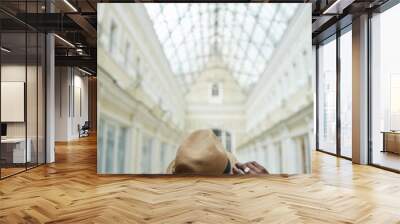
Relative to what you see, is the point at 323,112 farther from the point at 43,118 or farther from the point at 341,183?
the point at 43,118

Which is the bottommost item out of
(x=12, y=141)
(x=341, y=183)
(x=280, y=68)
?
(x=341, y=183)

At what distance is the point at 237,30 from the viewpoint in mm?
6492

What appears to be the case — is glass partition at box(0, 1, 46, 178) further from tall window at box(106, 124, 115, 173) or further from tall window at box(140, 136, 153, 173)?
tall window at box(140, 136, 153, 173)

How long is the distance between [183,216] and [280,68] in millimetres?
3417

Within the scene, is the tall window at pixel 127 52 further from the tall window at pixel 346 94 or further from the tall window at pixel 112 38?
the tall window at pixel 346 94

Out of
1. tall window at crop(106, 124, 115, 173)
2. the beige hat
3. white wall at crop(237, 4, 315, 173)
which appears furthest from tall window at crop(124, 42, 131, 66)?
white wall at crop(237, 4, 315, 173)

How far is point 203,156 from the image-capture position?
6430 mm

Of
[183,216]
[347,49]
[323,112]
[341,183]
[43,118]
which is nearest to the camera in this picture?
[183,216]

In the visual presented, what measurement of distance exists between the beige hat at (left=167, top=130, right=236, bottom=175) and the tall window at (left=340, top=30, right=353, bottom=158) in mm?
3817

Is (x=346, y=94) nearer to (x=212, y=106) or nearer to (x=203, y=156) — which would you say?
(x=212, y=106)

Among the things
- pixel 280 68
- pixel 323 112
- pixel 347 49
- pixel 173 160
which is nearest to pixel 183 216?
pixel 173 160

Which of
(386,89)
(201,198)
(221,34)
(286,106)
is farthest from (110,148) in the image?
(386,89)

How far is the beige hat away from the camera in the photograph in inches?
251

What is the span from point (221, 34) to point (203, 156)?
214 centimetres
